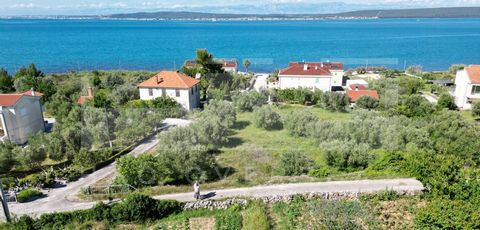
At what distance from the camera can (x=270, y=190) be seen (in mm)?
17719

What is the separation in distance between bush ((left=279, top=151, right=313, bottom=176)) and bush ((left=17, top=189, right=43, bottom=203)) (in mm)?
13451

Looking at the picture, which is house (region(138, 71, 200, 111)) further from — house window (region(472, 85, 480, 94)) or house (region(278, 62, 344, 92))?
house window (region(472, 85, 480, 94))

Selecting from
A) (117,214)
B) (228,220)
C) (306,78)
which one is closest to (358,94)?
(306,78)

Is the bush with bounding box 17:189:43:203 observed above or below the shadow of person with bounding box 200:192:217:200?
above

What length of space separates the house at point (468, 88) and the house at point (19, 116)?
1723 inches

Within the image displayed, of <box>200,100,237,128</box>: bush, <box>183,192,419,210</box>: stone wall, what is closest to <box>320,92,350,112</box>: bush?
<box>200,100,237,128</box>: bush

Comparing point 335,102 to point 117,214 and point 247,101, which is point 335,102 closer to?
point 247,101

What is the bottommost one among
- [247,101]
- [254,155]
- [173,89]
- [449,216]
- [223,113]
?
[254,155]

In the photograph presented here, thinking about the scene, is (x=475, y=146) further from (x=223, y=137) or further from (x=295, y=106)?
(x=295, y=106)

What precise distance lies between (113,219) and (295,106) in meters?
27.6

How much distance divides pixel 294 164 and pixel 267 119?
968 cm

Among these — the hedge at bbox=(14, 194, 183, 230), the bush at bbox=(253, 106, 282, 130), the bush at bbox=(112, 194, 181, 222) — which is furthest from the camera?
the bush at bbox=(253, 106, 282, 130)

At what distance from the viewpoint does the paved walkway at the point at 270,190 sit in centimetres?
1652

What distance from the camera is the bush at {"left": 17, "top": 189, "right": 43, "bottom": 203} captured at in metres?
17.1
